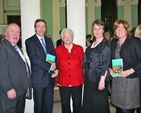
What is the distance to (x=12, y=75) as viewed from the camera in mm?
2705

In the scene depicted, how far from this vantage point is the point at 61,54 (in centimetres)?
332

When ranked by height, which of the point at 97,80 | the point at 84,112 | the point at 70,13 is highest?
the point at 70,13

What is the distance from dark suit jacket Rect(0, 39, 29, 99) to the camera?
8.63 feet

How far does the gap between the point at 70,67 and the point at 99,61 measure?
519 mm

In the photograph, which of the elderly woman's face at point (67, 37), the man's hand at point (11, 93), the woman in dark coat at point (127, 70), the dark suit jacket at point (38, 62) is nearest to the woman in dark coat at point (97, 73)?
the woman in dark coat at point (127, 70)

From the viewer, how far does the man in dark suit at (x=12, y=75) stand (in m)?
2.63

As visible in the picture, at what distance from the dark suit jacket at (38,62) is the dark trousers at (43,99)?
10 cm

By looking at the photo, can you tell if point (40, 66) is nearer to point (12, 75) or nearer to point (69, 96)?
point (12, 75)

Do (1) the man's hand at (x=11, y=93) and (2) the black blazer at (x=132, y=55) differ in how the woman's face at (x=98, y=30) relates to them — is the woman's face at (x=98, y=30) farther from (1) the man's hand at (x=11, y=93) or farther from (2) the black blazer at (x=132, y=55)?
(1) the man's hand at (x=11, y=93)

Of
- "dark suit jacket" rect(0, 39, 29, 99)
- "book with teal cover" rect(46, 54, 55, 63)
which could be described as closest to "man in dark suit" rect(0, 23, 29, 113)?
"dark suit jacket" rect(0, 39, 29, 99)

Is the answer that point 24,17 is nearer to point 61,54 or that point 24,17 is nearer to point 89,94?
point 61,54

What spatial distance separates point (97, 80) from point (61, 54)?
718mm

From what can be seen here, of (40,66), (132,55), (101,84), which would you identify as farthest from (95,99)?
(40,66)

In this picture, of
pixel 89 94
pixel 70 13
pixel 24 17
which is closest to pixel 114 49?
pixel 89 94
